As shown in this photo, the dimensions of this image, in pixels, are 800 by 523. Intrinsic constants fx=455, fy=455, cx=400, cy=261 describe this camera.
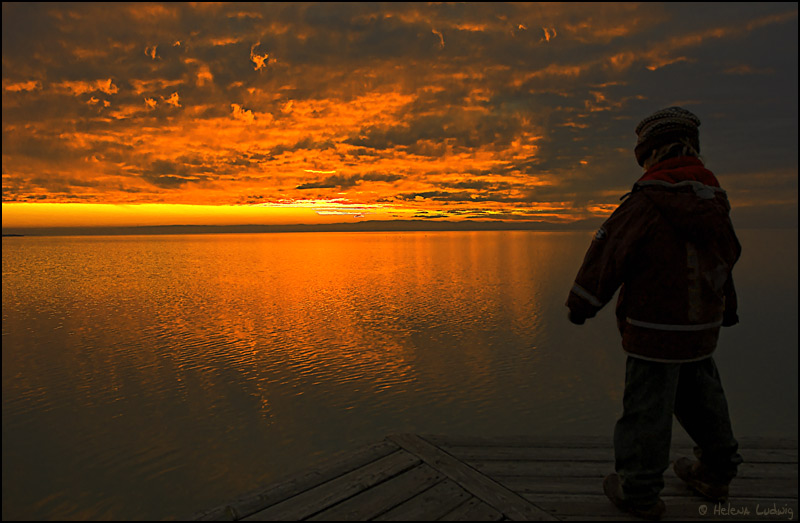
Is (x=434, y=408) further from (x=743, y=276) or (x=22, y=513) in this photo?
(x=743, y=276)

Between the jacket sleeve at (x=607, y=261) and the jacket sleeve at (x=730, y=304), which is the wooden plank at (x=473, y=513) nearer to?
the jacket sleeve at (x=607, y=261)

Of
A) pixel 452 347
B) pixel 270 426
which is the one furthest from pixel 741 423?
pixel 270 426

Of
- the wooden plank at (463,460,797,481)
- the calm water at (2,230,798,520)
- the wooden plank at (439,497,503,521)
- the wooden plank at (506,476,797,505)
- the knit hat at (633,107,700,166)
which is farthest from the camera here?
the calm water at (2,230,798,520)

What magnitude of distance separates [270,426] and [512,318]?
638 inches

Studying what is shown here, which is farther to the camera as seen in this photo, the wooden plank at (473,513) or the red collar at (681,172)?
the wooden plank at (473,513)

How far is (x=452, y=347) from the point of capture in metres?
18.3

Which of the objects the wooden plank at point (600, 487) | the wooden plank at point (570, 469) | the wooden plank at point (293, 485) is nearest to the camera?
the wooden plank at point (293, 485)

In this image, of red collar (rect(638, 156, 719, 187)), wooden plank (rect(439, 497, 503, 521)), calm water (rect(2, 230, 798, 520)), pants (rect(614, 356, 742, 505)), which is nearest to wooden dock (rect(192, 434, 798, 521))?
wooden plank (rect(439, 497, 503, 521))

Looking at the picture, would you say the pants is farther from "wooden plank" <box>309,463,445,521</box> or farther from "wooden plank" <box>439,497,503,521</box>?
"wooden plank" <box>309,463,445,521</box>

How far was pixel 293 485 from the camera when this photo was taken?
427 cm

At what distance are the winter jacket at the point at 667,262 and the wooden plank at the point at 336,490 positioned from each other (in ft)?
7.86

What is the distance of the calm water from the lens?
937 cm

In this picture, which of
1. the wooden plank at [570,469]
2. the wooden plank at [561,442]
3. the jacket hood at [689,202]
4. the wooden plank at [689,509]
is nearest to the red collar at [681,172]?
the jacket hood at [689,202]

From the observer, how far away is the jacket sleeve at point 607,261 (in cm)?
342
